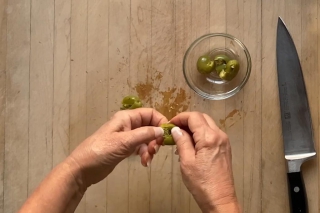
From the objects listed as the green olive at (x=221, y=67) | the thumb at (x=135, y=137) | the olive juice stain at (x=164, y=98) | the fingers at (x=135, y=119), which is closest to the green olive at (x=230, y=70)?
the green olive at (x=221, y=67)

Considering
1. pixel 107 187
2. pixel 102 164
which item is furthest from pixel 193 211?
pixel 102 164

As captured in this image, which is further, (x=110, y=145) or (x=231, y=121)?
(x=231, y=121)

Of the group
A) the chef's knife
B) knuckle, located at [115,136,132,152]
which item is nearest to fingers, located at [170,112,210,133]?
knuckle, located at [115,136,132,152]

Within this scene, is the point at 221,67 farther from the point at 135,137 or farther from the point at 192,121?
the point at 135,137

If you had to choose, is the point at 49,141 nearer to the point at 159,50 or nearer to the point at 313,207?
the point at 159,50

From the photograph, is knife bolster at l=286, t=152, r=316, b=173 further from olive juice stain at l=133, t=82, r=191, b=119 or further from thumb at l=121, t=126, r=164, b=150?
thumb at l=121, t=126, r=164, b=150

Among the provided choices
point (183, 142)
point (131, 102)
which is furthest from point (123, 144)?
point (131, 102)

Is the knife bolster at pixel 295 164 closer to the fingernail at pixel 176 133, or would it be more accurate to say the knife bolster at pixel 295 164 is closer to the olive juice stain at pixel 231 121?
the olive juice stain at pixel 231 121
